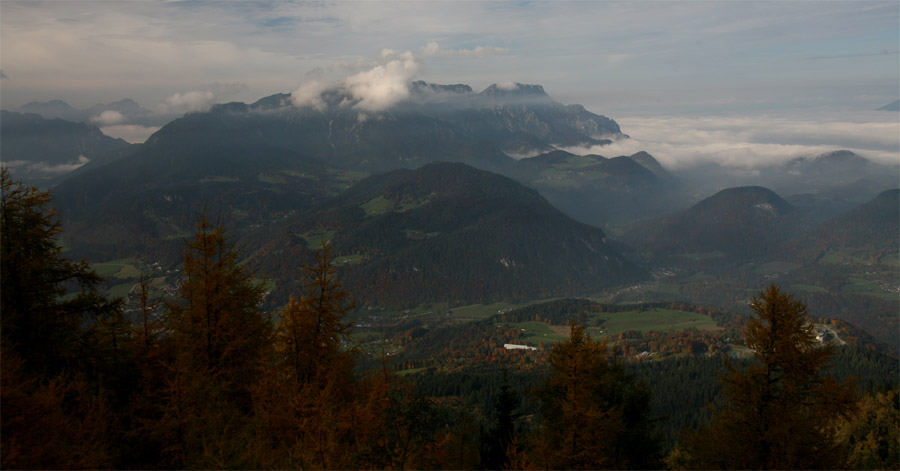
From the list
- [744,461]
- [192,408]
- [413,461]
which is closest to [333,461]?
[413,461]

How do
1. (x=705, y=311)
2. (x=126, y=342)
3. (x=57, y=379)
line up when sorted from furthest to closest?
(x=705, y=311), (x=126, y=342), (x=57, y=379)

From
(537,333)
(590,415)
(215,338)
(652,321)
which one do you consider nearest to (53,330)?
(215,338)

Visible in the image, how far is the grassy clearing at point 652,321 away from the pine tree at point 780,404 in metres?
145

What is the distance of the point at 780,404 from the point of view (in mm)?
19125

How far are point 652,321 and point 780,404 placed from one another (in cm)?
16508

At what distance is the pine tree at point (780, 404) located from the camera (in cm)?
1845

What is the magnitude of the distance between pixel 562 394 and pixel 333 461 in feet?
36.0

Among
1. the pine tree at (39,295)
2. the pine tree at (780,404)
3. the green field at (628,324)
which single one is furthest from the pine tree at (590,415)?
the green field at (628,324)

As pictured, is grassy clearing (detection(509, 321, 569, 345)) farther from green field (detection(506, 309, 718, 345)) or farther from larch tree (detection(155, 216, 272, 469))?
larch tree (detection(155, 216, 272, 469))

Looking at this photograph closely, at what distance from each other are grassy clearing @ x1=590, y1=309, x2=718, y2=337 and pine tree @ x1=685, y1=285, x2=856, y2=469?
476 ft

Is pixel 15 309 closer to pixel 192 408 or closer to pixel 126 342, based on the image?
pixel 126 342

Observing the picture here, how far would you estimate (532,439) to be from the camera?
21453mm

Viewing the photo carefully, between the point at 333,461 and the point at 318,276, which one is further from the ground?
the point at 318,276

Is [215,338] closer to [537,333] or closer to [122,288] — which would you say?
[537,333]
